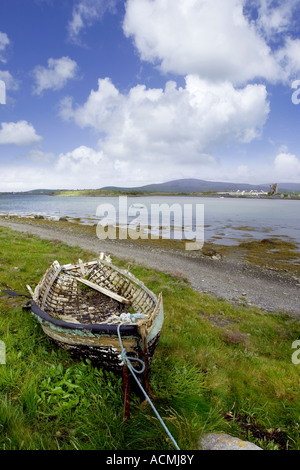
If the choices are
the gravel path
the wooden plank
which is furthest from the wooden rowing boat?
the gravel path

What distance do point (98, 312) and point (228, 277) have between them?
15.6 meters

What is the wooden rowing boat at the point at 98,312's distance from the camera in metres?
5.37

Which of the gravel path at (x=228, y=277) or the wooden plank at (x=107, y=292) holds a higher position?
the wooden plank at (x=107, y=292)

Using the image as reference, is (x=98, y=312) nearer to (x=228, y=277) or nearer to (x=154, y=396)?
(x=154, y=396)

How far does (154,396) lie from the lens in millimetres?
5559

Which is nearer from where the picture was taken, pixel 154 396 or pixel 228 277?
pixel 154 396

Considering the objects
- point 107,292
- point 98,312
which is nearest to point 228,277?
point 107,292

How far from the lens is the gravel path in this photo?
16.9 metres

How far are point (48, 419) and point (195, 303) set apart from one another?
10744 mm

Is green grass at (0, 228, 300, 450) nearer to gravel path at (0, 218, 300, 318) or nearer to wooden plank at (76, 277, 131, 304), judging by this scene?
wooden plank at (76, 277, 131, 304)

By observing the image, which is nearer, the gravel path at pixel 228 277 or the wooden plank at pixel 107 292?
the wooden plank at pixel 107 292

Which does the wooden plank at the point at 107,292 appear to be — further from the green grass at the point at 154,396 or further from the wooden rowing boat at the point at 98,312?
the green grass at the point at 154,396

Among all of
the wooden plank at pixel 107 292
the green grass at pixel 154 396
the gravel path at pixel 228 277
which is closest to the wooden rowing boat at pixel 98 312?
the wooden plank at pixel 107 292

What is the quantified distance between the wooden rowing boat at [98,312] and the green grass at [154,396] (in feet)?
2.11
